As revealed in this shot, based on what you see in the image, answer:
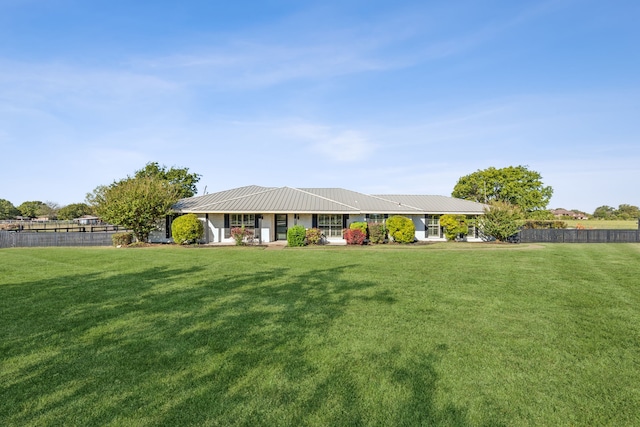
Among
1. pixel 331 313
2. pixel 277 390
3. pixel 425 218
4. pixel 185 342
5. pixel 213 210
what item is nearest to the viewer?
pixel 277 390

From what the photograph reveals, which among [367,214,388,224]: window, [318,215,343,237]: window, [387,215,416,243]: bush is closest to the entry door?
[318,215,343,237]: window

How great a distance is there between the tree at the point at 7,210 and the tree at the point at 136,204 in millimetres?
73338

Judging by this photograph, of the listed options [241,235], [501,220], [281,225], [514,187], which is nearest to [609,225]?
[514,187]

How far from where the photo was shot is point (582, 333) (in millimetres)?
6176

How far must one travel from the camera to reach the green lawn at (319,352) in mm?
3799

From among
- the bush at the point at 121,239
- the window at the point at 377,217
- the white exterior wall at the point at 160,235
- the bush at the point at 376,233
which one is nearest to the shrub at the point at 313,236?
the bush at the point at 376,233

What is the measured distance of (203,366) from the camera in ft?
15.8

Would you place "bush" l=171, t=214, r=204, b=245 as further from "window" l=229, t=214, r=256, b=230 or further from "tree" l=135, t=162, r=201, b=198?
"tree" l=135, t=162, r=201, b=198

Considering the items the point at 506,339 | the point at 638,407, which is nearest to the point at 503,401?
the point at 638,407

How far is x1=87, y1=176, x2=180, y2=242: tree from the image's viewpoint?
2219 centimetres

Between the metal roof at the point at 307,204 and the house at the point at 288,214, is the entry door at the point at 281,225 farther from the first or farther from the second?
the metal roof at the point at 307,204

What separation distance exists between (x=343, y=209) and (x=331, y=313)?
16833 mm

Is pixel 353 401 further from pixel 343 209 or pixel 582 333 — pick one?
pixel 343 209

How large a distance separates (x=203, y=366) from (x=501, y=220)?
79.6 feet
